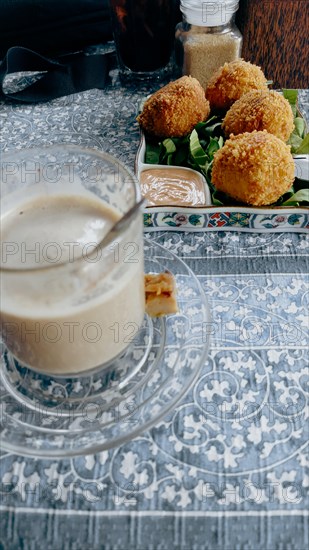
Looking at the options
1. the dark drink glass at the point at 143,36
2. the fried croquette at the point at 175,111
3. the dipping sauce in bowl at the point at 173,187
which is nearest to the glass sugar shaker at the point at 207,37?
the dark drink glass at the point at 143,36

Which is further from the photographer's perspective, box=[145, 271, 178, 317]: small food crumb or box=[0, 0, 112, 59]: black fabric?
box=[0, 0, 112, 59]: black fabric

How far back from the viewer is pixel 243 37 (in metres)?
1.12

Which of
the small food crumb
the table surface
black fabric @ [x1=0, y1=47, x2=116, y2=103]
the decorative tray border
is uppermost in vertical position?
black fabric @ [x1=0, y1=47, x2=116, y2=103]

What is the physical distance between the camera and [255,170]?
0.75 m

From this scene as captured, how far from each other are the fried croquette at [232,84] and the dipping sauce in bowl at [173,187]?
0.66 feet

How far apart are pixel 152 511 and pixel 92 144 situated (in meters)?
0.71

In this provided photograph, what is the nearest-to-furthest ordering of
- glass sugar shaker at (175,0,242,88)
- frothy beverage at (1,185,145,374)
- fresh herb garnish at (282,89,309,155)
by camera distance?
frothy beverage at (1,185,145,374), fresh herb garnish at (282,89,309,155), glass sugar shaker at (175,0,242,88)

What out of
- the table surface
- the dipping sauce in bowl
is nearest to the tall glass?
the table surface

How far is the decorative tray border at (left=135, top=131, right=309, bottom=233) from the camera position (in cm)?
75

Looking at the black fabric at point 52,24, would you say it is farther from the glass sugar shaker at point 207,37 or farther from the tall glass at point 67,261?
the tall glass at point 67,261

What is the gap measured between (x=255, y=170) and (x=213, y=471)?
0.43 m

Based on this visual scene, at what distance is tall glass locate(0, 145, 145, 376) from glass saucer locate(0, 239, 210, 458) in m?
0.03

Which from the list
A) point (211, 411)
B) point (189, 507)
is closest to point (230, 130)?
point (211, 411)

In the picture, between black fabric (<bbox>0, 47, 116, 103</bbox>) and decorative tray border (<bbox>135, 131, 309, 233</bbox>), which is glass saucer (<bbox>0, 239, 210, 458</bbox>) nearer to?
decorative tray border (<bbox>135, 131, 309, 233</bbox>)
